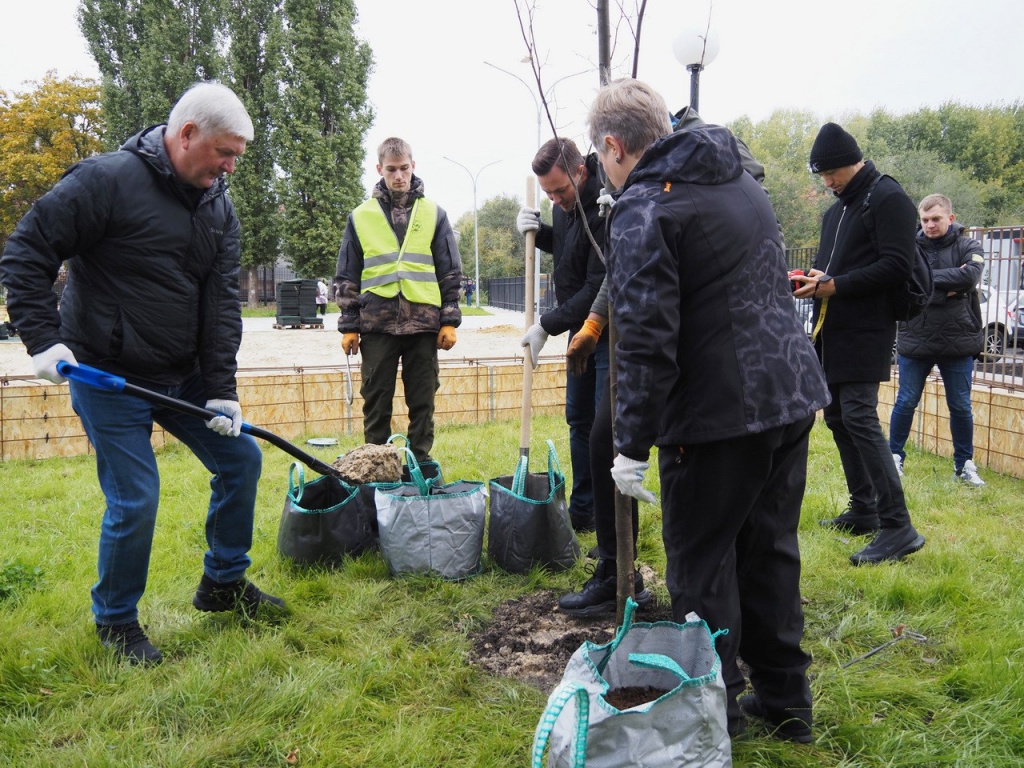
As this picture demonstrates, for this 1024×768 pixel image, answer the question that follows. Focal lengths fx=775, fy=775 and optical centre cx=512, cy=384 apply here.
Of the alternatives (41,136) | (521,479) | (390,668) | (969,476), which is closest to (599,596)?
A: (521,479)

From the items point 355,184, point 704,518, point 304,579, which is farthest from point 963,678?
point 355,184

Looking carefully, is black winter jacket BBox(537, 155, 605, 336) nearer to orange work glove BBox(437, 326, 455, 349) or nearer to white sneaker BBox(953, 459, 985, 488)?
orange work glove BBox(437, 326, 455, 349)

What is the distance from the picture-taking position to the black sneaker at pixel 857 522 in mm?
4078

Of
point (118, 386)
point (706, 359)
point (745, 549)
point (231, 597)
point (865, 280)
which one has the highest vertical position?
point (865, 280)

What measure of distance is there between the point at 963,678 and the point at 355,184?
31802mm

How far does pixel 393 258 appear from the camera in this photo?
4488 mm

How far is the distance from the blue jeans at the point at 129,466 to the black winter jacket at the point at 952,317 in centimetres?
430

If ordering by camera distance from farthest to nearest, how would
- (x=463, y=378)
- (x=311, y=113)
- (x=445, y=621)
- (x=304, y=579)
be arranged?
1. (x=311, y=113)
2. (x=463, y=378)
3. (x=304, y=579)
4. (x=445, y=621)

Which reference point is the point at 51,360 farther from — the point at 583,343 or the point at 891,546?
the point at 891,546

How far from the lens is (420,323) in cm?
451

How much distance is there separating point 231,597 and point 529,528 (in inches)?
50.1

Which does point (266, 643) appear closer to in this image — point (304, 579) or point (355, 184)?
point (304, 579)

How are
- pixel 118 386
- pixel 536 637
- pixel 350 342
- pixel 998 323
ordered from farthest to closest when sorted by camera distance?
pixel 998 323 → pixel 350 342 → pixel 536 637 → pixel 118 386

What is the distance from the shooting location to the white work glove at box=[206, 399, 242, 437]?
9.00 feet
